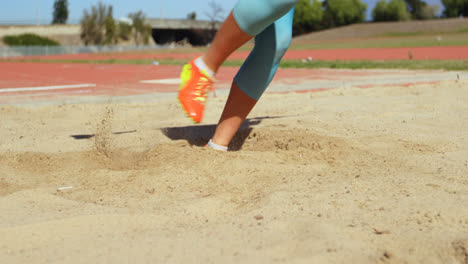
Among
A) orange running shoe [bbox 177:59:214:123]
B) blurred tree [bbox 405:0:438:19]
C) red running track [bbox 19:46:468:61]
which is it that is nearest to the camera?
orange running shoe [bbox 177:59:214:123]

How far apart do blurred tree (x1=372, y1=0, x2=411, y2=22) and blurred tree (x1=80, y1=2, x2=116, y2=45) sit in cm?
3218

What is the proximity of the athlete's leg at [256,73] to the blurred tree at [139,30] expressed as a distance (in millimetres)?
49062

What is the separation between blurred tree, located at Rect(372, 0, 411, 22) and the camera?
55672mm

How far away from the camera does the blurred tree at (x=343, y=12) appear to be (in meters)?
57.0

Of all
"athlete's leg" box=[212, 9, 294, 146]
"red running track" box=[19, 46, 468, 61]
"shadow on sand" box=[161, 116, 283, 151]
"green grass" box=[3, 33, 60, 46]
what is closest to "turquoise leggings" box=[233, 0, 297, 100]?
"athlete's leg" box=[212, 9, 294, 146]

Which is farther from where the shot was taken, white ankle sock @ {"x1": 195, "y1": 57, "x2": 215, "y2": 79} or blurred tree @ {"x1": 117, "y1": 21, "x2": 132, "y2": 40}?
blurred tree @ {"x1": 117, "y1": 21, "x2": 132, "y2": 40}

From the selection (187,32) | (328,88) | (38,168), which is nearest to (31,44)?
(187,32)

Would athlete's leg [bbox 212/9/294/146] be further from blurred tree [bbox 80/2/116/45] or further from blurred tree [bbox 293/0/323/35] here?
blurred tree [bbox 293/0/323/35]

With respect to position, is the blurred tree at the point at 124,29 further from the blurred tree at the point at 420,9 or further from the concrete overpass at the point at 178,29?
the blurred tree at the point at 420,9

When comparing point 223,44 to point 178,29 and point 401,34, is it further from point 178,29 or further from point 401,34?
point 178,29

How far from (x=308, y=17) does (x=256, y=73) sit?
185ft

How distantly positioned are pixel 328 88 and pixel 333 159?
4.15m

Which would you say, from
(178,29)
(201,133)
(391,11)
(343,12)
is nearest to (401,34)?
(343,12)

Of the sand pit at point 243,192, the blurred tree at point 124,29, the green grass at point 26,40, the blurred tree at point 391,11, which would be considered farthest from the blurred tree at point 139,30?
the sand pit at point 243,192
